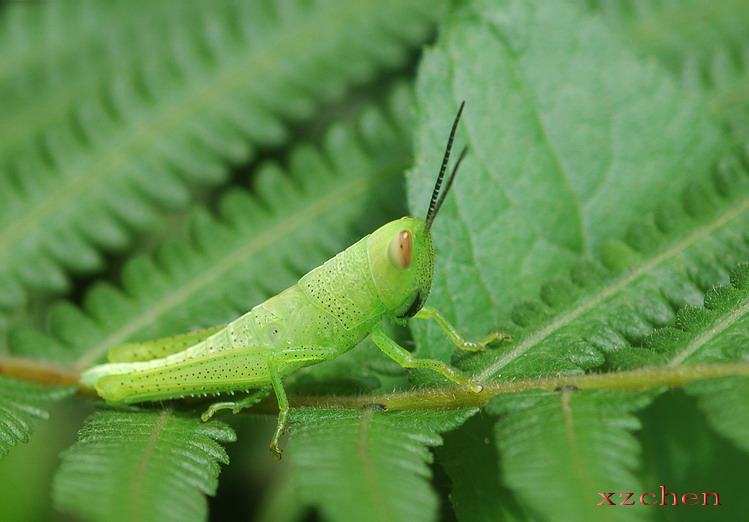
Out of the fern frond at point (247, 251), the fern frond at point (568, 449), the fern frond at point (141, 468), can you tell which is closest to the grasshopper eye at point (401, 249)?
the fern frond at point (247, 251)

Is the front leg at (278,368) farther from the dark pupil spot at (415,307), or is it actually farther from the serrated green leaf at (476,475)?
the serrated green leaf at (476,475)

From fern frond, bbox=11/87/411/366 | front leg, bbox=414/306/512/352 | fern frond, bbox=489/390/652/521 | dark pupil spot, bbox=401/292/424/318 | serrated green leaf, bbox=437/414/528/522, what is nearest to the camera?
fern frond, bbox=489/390/652/521

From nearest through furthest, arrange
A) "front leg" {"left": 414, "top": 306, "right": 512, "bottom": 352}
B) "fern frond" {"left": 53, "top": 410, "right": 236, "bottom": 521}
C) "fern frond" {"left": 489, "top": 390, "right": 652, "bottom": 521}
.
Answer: "fern frond" {"left": 489, "top": 390, "right": 652, "bottom": 521} → "fern frond" {"left": 53, "top": 410, "right": 236, "bottom": 521} → "front leg" {"left": 414, "top": 306, "right": 512, "bottom": 352}

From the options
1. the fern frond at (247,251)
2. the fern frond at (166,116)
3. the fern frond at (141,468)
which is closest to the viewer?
the fern frond at (141,468)

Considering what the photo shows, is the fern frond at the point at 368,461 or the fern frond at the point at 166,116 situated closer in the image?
the fern frond at the point at 368,461

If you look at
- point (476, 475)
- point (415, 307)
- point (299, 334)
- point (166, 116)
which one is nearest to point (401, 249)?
point (415, 307)

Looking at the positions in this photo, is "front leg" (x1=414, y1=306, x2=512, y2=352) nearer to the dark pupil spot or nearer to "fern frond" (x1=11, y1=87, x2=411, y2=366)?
the dark pupil spot

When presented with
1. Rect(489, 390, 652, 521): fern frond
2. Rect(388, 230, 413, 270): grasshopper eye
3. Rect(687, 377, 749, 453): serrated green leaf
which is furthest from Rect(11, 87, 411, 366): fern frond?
Rect(687, 377, 749, 453): serrated green leaf

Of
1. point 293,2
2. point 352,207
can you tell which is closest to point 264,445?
point 352,207
